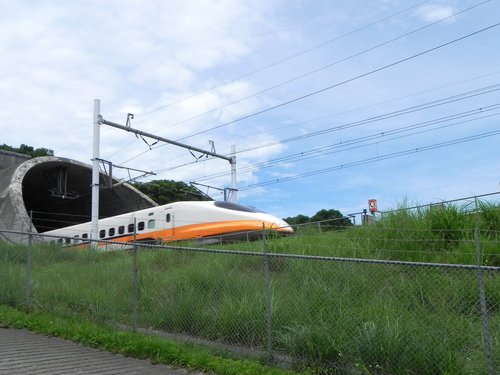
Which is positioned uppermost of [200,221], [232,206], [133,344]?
[232,206]

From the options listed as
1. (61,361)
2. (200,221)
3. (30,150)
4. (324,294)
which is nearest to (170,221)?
(200,221)

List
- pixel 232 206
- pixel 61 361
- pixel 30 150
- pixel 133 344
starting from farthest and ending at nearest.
A: 1. pixel 30 150
2. pixel 232 206
3. pixel 133 344
4. pixel 61 361

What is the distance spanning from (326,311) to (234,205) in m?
16.1

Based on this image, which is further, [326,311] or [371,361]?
[326,311]

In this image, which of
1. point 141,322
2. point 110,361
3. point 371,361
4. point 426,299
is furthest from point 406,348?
point 141,322

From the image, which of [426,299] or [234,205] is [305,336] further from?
[234,205]

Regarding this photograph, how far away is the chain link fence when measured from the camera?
242 inches

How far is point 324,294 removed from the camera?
790cm

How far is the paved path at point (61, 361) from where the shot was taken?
259 inches

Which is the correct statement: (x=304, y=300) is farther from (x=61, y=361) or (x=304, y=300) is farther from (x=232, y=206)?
(x=232, y=206)

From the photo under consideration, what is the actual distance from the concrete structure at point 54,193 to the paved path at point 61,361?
24343mm

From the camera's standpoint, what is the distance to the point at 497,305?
772 cm

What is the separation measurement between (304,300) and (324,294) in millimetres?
365

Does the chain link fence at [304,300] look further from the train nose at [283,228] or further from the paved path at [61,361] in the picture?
the train nose at [283,228]
